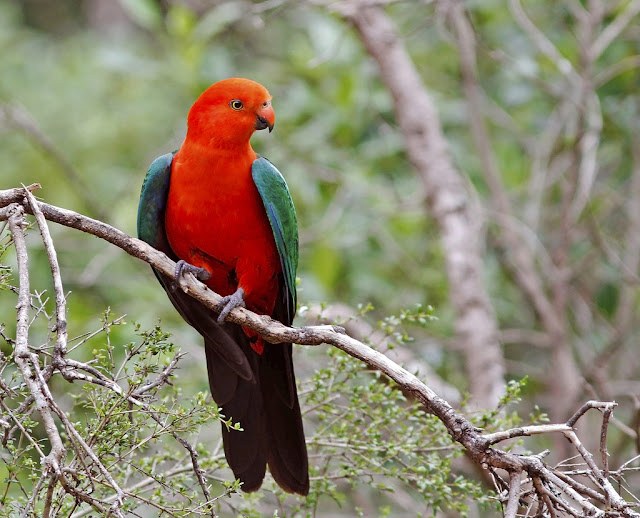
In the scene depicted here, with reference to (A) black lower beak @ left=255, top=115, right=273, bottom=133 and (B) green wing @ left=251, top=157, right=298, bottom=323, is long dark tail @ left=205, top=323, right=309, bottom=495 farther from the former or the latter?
(A) black lower beak @ left=255, top=115, right=273, bottom=133

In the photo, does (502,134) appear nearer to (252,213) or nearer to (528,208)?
(528,208)

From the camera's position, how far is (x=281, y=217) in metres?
3.52

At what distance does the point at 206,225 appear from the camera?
11.3 feet

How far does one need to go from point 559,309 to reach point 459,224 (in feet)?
3.31

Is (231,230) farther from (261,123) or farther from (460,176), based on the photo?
(460,176)

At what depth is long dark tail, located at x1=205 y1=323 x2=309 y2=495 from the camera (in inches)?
122

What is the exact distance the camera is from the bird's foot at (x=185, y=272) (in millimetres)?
2973

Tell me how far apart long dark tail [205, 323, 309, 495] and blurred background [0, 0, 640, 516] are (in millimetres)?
1378

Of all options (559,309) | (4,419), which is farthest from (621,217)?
(4,419)

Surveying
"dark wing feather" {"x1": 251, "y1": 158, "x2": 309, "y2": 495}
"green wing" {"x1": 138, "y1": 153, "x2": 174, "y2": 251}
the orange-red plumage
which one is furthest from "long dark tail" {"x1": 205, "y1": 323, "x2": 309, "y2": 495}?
"green wing" {"x1": 138, "y1": 153, "x2": 174, "y2": 251}

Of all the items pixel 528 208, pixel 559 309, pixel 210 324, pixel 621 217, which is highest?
pixel 621 217

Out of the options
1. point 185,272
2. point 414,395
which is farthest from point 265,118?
point 414,395

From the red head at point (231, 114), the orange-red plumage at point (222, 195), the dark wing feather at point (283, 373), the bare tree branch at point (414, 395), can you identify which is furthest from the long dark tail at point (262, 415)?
the red head at point (231, 114)

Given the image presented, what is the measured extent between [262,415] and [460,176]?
10.3 ft
